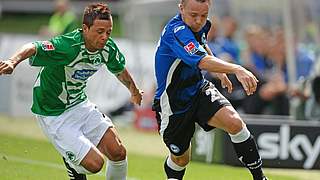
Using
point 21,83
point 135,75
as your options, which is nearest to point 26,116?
point 21,83

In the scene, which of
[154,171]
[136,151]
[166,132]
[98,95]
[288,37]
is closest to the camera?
[166,132]

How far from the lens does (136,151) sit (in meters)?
15.8

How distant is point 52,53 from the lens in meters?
9.45

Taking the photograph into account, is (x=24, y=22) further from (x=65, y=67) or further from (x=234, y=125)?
(x=234, y=125)

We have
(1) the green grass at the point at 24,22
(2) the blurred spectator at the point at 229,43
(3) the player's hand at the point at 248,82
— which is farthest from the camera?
(1) the green grass at the point at 24,22

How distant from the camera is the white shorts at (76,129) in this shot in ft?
31.7

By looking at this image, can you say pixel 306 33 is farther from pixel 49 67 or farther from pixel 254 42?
pixel 49 67

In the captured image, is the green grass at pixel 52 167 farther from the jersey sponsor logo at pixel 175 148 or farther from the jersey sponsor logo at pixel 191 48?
the jersey sponsor logo at pixel 191 48

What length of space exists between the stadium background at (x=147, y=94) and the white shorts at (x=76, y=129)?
1.97 m

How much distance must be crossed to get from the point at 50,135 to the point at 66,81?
597 millimetres

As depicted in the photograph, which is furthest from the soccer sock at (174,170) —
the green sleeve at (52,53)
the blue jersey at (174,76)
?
the green sleeve at (52,53)

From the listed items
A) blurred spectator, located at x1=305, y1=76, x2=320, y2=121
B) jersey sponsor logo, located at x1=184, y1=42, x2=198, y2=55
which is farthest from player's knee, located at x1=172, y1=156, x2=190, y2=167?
blurred spectator, located at x1=305, y1=76, x2=320, y2=121

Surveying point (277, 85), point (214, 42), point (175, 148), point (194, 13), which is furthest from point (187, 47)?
point (214, 42)

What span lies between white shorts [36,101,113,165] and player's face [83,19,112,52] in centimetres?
78
